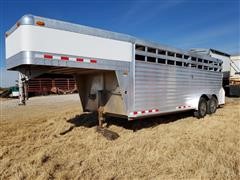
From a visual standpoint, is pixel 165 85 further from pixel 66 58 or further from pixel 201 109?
pixel 66 58

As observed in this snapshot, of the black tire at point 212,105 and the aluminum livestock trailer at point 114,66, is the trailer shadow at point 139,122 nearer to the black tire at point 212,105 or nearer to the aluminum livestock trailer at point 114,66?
the aluminum livestock trailer at point 114,66

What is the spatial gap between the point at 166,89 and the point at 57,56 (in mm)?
3146

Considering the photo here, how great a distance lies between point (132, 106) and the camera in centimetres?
496

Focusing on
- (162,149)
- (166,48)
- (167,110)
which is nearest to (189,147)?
(162,149)

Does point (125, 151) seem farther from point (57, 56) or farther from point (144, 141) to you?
point (57, 56)

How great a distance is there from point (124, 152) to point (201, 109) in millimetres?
4356

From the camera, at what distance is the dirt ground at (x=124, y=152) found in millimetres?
3137

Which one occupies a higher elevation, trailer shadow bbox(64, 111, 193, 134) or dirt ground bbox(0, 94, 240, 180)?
trailer shadow bbox(64, 111, 193, 134)

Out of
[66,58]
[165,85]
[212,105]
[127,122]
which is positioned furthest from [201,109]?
[66,58]

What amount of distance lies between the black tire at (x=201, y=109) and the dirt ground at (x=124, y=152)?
41.4 inches

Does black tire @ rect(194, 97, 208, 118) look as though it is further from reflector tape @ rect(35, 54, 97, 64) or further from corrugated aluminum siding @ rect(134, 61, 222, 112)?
reflector tape @ rect(35, 54, 97, 64)

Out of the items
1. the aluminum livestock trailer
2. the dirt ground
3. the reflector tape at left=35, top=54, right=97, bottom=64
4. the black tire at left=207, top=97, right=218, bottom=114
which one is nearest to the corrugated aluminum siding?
the aluminum livestock trailer

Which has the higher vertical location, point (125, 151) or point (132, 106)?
point (132, 106)

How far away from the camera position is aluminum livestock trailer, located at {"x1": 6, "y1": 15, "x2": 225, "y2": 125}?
3.68 meters
